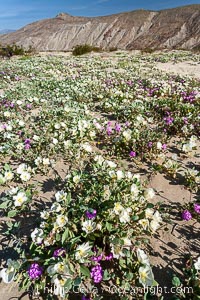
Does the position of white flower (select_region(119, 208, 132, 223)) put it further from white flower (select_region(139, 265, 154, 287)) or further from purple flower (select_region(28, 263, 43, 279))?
purple flower (select_region(28, 263, 43, 279))

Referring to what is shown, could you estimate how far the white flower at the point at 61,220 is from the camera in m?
2.17

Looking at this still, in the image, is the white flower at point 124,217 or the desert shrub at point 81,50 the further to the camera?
the desert shrub at point 81,50

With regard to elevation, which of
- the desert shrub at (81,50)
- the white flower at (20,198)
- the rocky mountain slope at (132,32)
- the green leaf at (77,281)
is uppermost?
the rocky mountain slope at (132,32)

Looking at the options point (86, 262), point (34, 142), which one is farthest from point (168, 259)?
point (34, 142)

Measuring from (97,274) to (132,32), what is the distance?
81.7 meters

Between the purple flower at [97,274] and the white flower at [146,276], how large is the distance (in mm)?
318

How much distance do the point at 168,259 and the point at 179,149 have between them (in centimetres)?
233

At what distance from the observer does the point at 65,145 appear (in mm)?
3887

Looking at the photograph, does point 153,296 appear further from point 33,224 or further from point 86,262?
point 33,224

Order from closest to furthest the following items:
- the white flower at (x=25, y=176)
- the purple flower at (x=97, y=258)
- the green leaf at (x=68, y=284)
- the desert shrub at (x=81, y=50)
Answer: the green leaf at (x=68, y=284) < the purple flower at (x=97, y=258) < the white flower at (x=25, y=176) < the desert shrub at (x=81, y=50)

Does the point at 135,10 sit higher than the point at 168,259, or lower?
higher

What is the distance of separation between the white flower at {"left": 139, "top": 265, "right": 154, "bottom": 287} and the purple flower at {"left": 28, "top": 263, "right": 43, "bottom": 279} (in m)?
0.79

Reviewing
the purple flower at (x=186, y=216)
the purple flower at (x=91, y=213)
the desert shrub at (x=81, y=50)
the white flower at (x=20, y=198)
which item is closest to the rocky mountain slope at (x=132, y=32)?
the desert shrub at (x=81, y=50)

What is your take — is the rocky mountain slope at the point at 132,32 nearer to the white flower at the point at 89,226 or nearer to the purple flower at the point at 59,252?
the white flower at the point at 89,226
